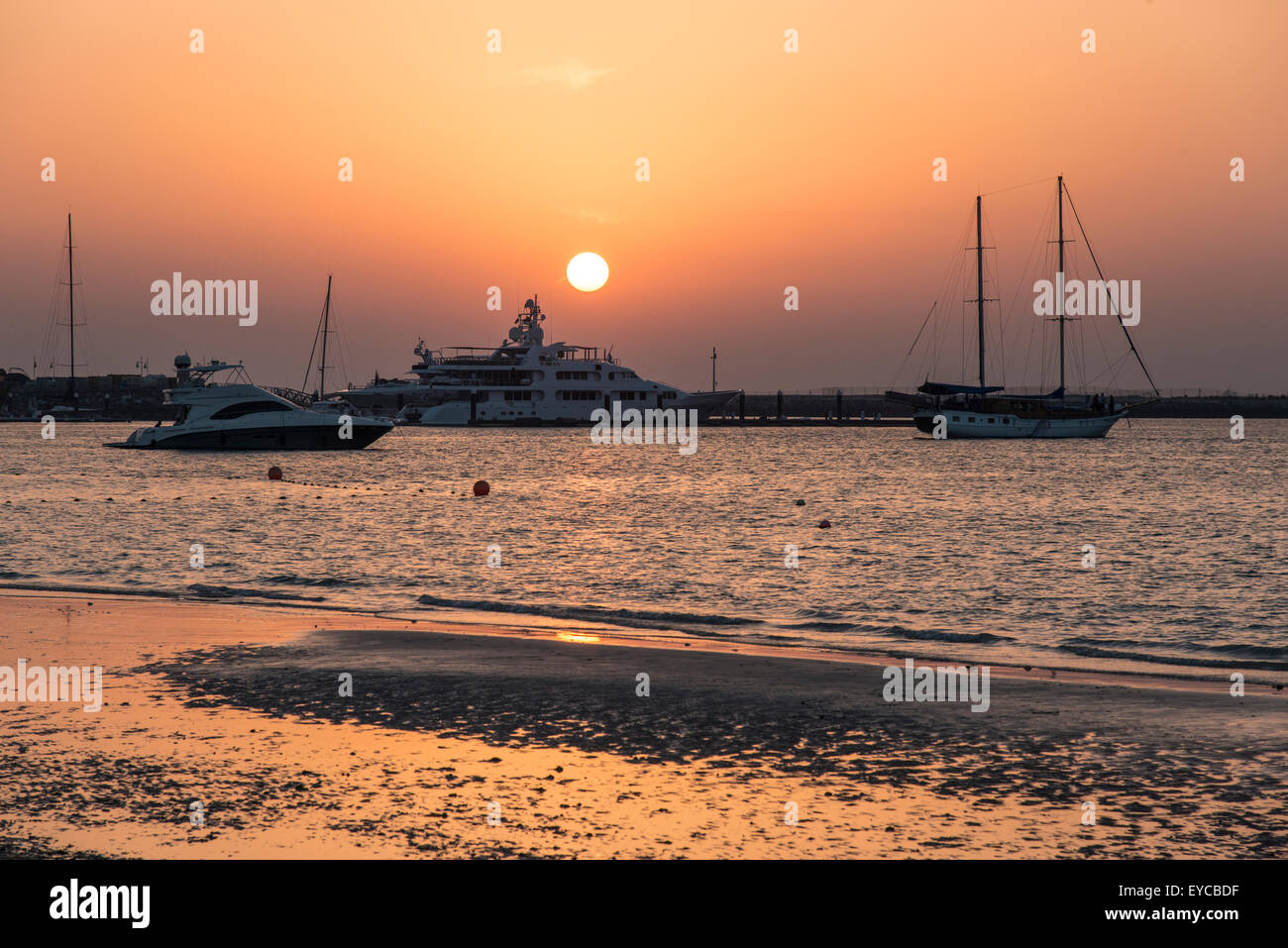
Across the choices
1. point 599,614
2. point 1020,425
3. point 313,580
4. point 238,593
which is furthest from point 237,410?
point 1020,425

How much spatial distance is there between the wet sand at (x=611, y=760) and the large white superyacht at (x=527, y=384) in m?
148

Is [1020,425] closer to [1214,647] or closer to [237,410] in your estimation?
[237,410]

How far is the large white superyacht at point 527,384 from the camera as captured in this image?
15950cm

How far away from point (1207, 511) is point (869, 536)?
15530mm

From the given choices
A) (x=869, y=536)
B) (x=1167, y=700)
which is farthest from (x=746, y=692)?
(x=869, y=536)

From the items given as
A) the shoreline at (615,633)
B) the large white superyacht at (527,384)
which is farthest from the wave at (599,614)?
the large white superyacht at (527,384)

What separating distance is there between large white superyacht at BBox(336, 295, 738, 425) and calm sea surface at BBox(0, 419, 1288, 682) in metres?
103

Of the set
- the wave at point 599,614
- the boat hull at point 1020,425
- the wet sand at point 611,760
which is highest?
the boat hull at point 1020,425

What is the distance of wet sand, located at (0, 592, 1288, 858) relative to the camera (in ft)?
20.0

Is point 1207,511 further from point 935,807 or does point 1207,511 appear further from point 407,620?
point 935,807

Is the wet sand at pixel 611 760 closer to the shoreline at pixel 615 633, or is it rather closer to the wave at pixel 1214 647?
the shoreline at pixel 615 633

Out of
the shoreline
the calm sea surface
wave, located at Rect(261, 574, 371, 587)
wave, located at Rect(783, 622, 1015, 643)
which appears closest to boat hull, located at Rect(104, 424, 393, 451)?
the calm sea surface

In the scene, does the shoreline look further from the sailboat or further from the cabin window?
the sailboat

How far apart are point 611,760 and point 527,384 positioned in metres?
154
